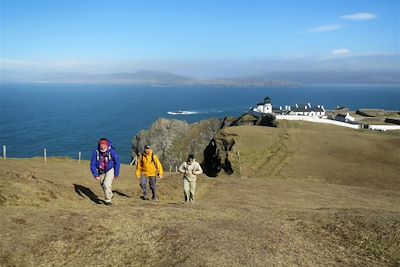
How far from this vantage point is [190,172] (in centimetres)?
Result: 1953

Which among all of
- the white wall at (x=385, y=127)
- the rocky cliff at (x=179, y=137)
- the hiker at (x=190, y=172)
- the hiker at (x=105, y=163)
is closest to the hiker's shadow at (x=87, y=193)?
the hiker at (x=105, y=163)

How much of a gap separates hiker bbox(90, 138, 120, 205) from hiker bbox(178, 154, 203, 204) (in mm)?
3550

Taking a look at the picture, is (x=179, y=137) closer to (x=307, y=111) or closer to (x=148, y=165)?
(x=307, y=111)

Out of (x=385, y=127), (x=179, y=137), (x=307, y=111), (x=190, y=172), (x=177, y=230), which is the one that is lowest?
(x=179, y=137)

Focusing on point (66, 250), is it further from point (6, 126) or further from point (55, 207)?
point (6, 126)

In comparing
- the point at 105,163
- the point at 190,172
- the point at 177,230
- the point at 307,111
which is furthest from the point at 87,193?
the point at 307,111

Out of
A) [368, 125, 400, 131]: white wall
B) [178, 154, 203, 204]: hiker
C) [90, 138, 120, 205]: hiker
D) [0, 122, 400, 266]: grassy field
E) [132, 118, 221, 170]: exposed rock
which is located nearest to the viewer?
[0, 122, 400, 266]: grassy field

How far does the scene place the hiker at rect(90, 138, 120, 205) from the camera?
54.4ft

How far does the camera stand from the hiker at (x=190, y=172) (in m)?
19.4

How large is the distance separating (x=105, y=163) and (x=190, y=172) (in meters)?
4.38

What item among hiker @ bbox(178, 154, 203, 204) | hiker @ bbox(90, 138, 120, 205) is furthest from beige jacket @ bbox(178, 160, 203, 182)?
hiker @ bbox(90, 138, 120, 205)

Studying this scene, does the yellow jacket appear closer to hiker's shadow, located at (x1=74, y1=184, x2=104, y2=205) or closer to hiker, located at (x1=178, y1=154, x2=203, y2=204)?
hiker, located at (x1=178, y1=154, x2=203, y2=204)

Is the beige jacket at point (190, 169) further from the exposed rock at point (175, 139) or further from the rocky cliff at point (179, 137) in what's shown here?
the exposed rock at point (175, 139)

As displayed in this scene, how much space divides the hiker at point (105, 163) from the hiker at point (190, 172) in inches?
140
